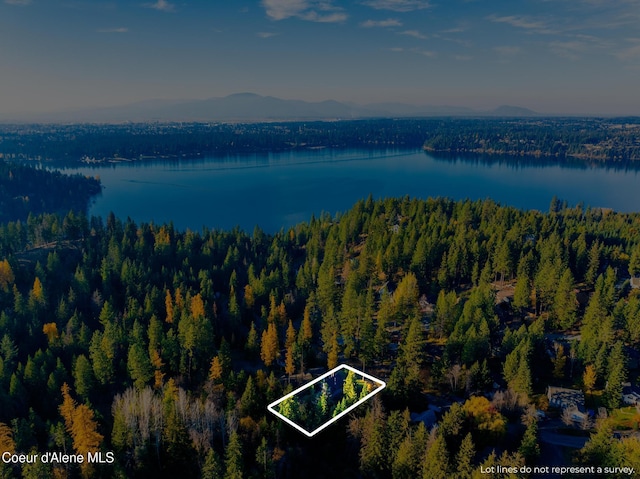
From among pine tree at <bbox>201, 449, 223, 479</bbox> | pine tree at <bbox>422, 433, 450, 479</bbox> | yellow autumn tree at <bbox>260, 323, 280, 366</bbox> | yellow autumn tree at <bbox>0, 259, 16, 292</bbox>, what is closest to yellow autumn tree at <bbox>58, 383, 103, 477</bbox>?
pine tree at <bbox>201, 449, 223, 479</bbox>

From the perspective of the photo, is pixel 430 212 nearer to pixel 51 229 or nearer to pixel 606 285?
pixel 606 285

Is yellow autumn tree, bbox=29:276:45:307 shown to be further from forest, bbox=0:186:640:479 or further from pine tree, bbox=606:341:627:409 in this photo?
pine tree, bbox=606:341:627:409

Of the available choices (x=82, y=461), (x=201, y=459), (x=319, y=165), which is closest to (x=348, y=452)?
(x=201, y=459)

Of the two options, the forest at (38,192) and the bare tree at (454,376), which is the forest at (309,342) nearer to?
the bare tree at (454,376)

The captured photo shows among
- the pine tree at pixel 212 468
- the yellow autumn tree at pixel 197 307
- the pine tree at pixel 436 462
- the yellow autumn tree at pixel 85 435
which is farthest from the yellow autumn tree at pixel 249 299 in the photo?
the pine tree at pixel 436 462

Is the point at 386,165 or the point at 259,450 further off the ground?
the point at 386,165

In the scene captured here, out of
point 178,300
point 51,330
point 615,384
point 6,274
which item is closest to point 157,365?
point 178,300
